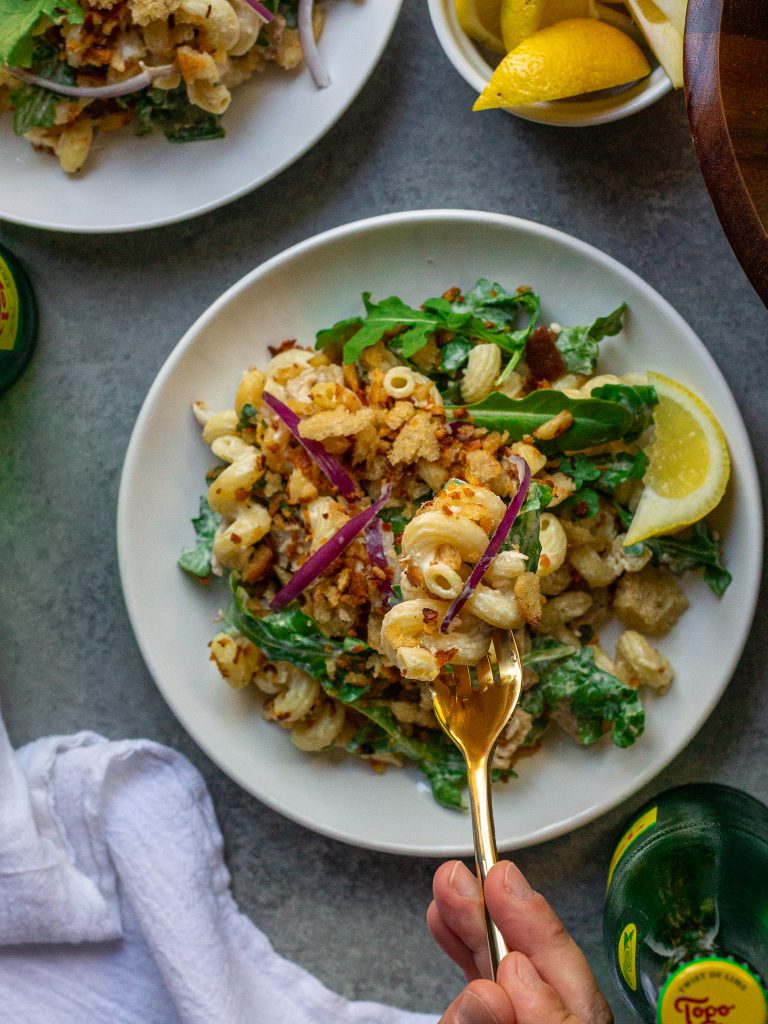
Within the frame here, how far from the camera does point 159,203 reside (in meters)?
1.67

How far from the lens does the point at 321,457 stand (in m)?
1.49

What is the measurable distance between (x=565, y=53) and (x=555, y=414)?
1.72ft

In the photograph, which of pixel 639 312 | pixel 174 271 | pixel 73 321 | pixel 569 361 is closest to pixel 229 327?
pixel 174 271

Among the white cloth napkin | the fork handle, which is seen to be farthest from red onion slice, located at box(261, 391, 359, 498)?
the white cloth napkin

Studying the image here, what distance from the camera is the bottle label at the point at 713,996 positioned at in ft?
3.55

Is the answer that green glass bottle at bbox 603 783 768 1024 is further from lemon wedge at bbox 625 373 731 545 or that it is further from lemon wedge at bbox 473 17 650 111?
lemon wedge at bbox 473 17 650 111

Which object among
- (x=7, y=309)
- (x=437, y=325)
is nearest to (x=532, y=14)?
(x=437, y=325)

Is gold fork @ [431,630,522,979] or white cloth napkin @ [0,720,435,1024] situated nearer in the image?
gold fork @ [431,630,522,979]

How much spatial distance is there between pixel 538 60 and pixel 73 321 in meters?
0.90

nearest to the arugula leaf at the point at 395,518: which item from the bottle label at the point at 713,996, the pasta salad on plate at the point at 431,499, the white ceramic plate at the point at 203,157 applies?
the pasta salad on plate at the point at 431,499

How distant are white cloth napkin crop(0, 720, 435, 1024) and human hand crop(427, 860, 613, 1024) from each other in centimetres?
60

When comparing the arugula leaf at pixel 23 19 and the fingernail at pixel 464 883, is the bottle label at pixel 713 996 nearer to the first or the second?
the fingernail at pixel 464 883

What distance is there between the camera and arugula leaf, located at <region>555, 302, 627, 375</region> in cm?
155

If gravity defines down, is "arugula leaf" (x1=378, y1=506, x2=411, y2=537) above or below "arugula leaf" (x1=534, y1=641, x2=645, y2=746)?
above
